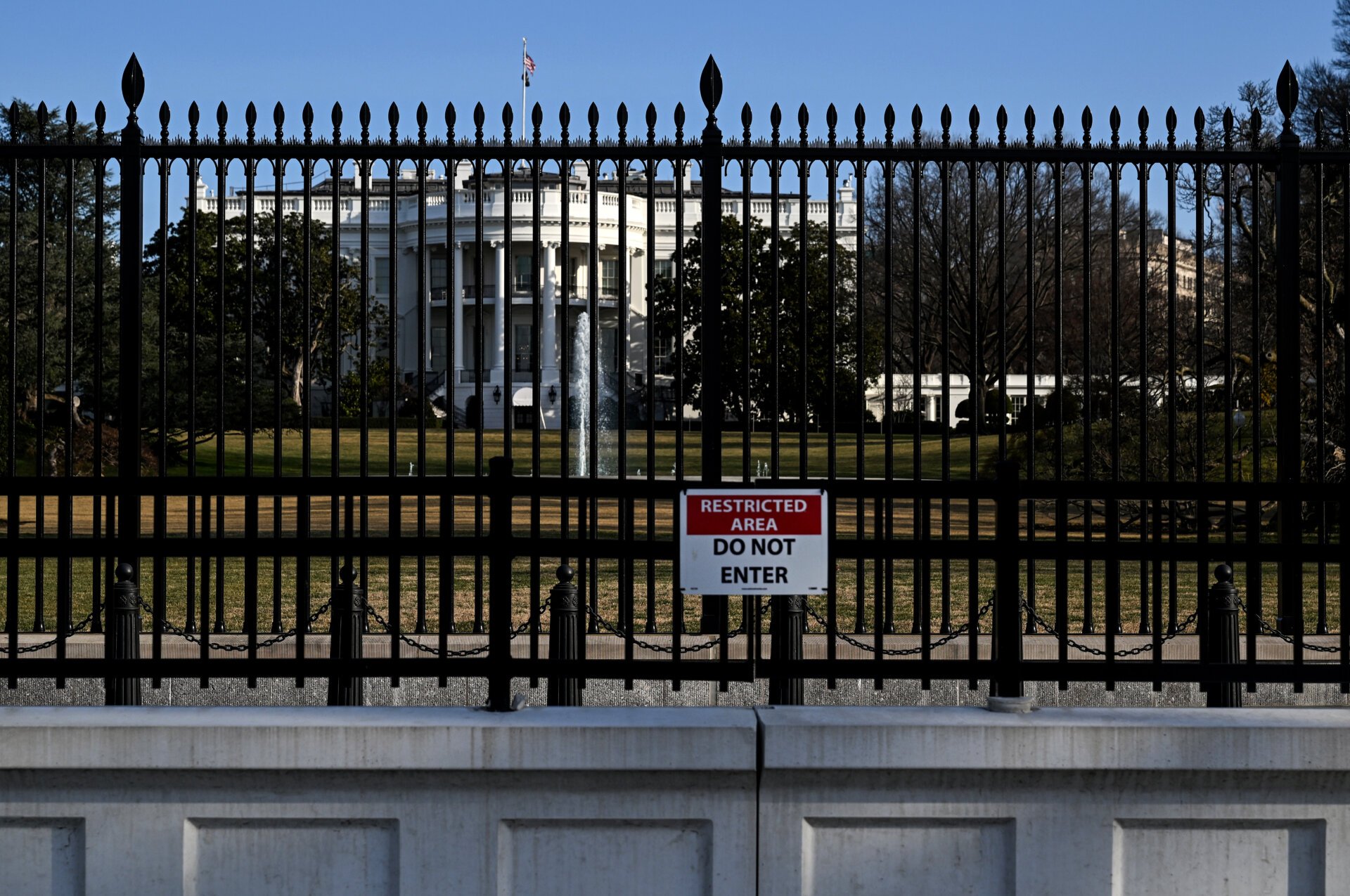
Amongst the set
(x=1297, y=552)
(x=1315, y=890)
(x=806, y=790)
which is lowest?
(x=1315, y=890)

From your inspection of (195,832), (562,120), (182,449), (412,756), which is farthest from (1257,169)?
(182,449)

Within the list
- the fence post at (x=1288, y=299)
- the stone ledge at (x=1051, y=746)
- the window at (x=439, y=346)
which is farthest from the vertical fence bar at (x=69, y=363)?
the window at (x=439, y=346)

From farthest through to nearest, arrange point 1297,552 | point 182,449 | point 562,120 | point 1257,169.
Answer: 1. point 182,449
2. point 1257,169
3. point 562,120
4. point 1297,552

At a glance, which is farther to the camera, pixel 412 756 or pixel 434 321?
pixel 434 321

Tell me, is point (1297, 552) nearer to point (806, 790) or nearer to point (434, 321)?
point (806, 790)

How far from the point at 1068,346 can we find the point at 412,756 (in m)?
38.4

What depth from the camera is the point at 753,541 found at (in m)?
5.14

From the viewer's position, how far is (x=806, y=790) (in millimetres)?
4684

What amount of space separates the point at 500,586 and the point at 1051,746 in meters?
1.91

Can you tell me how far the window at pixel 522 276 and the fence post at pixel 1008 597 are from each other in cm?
4856

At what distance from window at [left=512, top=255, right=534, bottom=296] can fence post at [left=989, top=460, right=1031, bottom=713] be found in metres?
48.6

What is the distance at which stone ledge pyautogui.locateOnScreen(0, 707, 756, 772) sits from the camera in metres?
4.63

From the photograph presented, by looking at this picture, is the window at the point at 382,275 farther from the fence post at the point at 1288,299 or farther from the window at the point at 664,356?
the fence post at the point at 1288,299

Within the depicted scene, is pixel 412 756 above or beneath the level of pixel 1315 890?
above
